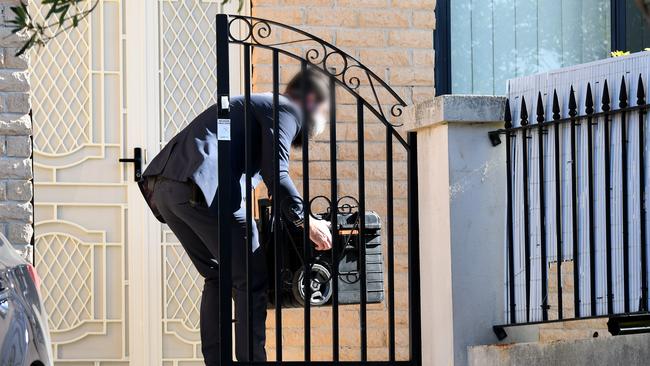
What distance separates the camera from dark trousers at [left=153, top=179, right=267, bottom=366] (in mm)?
6508

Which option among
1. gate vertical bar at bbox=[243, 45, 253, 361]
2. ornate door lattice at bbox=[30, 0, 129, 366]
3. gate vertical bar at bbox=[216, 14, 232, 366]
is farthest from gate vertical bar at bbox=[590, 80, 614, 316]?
ornate door lattice at bbox=[30, 0, 129, 366]

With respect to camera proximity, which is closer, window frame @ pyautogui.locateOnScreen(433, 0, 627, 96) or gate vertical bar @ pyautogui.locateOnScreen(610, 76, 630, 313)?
gate vertical bar @ pyautogui.locateOnScreen(610, 76, 630, 313)

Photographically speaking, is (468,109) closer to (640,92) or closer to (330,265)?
(640,92)

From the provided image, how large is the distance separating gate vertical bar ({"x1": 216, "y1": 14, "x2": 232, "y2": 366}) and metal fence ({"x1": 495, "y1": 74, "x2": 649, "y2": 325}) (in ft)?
4.36

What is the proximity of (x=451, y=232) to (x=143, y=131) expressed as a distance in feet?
8.78

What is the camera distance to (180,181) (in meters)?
6.54

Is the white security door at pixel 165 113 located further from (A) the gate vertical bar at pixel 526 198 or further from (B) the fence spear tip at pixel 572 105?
(B) the fence spear tip at pixel 572 105

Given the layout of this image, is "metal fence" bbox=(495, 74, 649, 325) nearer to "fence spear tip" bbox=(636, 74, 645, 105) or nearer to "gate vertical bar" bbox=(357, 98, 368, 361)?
"fence spear tip" bbox=(636, 74, 645, 105)

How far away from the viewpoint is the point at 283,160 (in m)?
6.51

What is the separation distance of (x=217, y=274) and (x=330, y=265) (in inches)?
22.5

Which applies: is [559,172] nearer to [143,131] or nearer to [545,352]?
[545,352]

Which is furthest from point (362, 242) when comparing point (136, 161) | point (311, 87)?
point (136, 161)

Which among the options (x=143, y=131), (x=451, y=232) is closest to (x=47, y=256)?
(x=143, y=131)

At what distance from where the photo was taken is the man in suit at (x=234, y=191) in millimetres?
6516
